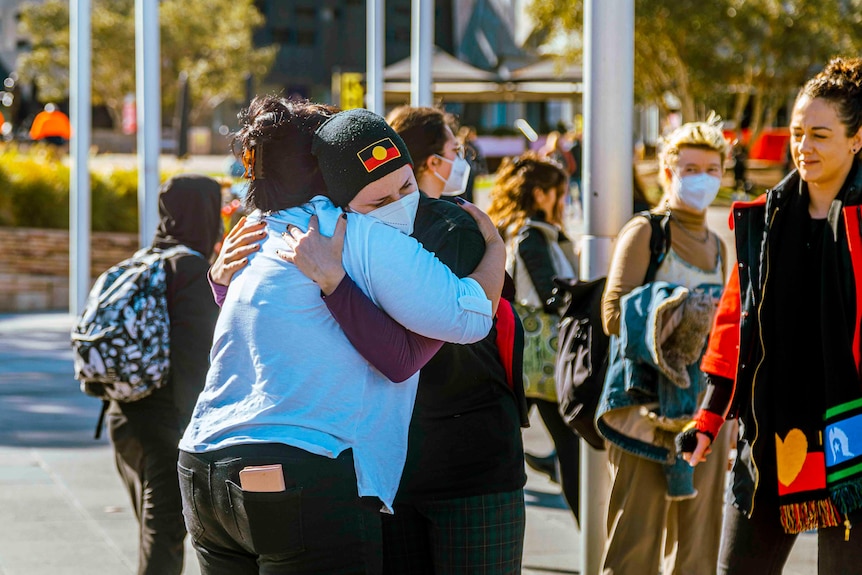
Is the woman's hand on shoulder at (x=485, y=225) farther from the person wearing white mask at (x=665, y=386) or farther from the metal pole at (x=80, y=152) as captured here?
the metal pole at (x=80, y=152)

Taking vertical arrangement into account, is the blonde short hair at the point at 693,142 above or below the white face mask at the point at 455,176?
above

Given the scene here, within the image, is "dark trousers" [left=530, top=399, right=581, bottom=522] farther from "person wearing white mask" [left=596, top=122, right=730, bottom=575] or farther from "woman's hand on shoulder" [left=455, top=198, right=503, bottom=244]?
Answer: "woman's hand on shoulder" [left=455, top=198, right=503, bottom=244]

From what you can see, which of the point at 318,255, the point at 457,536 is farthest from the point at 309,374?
the point at 457,536

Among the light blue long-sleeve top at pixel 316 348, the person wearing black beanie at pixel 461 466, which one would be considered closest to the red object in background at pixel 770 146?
the person wearing black beanie at pixel 461 466

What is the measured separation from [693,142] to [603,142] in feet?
1.22

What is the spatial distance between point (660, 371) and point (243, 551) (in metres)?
2.04

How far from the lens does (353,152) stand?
2.67 m

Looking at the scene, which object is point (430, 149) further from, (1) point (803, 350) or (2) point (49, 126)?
(2) point (49, 126)

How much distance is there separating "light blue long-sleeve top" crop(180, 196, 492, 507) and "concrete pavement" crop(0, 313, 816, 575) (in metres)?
2.93

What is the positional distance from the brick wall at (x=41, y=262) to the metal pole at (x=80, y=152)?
143cm

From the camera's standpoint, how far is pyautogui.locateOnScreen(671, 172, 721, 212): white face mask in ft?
15.0

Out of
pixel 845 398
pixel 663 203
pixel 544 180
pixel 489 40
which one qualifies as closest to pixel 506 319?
pixel 845 398

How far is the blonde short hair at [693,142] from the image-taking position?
469cm

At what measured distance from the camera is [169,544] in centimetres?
441
